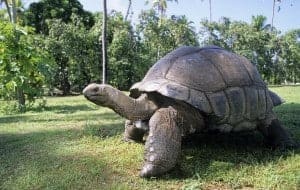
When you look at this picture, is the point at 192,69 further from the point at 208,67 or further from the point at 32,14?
the point at 32,14

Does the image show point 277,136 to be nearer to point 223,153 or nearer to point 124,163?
point 223,153

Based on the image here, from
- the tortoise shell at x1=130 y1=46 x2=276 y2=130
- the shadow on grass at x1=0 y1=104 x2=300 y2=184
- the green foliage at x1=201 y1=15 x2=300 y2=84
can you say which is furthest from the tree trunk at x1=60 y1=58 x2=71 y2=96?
the tortoise shell at x1=130 y1=46 x2=276 y2=130

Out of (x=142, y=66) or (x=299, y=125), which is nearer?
(x=299, y=125)

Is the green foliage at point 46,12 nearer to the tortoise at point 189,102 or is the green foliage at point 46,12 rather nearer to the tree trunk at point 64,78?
the tree trunk at point 64,78

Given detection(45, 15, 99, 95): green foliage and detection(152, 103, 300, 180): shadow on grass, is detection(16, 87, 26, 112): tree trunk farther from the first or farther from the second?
detection(45, 15, 99, 95): green foliage

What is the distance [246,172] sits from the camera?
4.72 m

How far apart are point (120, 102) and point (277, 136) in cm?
205

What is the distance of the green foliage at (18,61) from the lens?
1113 cm

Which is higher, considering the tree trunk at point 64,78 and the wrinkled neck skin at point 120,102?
the wrinkled neck skin at point 120,102

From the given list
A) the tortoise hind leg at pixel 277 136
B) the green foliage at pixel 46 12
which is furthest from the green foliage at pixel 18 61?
the green foliage at pixel 46 12

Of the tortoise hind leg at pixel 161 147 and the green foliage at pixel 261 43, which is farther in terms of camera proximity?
the green foliage at pixel 261 43

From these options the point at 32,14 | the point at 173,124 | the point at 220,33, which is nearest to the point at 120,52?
the point at 32,14

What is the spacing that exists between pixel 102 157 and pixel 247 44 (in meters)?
37.4

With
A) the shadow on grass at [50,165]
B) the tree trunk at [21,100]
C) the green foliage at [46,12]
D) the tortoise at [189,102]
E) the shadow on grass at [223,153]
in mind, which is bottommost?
the tree trunk at [21,100]
